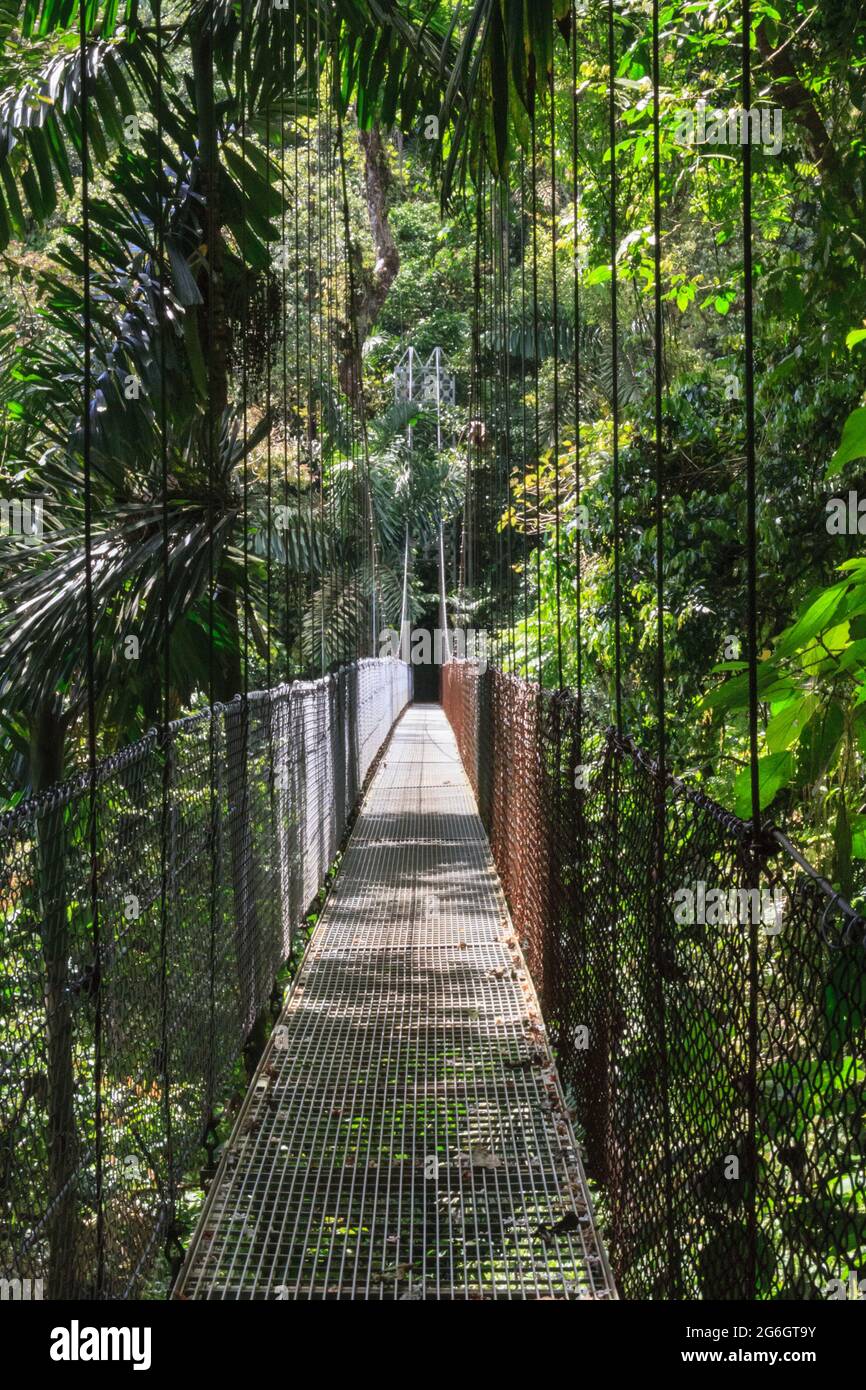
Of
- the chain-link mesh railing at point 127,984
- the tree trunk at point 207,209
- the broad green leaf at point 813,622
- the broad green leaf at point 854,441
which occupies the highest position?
the tree trunk at point 207,209

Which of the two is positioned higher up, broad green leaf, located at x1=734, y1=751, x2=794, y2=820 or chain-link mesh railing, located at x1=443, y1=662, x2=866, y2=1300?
broad green leaf, located at x1=734, y1=751, x2=794, y2=820

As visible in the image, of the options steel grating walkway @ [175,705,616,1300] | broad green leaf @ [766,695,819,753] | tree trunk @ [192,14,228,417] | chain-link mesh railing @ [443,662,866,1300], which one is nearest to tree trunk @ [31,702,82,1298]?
steel grating walkway @ [175,705,616,1300]

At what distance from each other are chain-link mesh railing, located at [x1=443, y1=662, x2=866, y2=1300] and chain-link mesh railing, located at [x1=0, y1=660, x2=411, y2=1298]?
0.73m

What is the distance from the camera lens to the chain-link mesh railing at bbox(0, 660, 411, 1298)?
170cm

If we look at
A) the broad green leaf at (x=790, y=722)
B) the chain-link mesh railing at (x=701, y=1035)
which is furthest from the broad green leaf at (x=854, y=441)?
the chain-link mesh railing at (x=701, y=1035)

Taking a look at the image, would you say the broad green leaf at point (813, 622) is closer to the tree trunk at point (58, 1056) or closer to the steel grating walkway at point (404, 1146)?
the tree trunk at point (58, 1056)

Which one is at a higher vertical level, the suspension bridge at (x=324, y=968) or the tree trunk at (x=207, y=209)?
the tree trunk at (x=207, y=209)

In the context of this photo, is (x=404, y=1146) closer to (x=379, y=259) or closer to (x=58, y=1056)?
(x=58, y=1056)

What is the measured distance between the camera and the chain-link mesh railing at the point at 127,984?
1704 mm

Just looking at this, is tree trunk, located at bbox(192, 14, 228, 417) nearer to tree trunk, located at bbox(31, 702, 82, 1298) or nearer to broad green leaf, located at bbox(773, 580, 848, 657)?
tree trunk, located at bbox(31, 702, 82, 1298)

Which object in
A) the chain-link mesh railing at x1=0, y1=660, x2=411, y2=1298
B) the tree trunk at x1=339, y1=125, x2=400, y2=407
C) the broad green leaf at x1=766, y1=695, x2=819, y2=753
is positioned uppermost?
the tree trunk at x1=339, y1=125, x2=400, y2=407

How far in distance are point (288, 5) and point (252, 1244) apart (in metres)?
3.58

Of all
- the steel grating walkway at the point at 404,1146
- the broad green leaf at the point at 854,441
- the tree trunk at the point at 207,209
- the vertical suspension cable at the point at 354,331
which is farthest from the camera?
the vertical suspension cable at the point at 354,331
